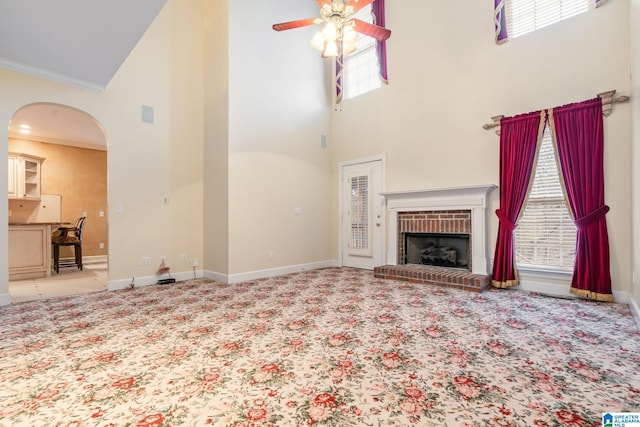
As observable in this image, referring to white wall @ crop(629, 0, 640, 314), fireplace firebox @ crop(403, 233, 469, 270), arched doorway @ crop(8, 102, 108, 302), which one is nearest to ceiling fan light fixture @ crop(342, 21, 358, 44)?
white wall @ crop(629, 0, 640, 314)

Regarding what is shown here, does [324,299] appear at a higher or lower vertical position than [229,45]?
lower

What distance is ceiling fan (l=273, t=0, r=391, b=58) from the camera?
3336mm

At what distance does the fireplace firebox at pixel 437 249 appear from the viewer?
16.3ft

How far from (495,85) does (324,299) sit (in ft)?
12.6

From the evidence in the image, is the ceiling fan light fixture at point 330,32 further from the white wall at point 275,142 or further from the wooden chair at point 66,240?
the wooden chair at point 66,240

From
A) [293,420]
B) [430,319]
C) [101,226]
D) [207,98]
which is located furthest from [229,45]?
[101,226]

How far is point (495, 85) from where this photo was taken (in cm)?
447

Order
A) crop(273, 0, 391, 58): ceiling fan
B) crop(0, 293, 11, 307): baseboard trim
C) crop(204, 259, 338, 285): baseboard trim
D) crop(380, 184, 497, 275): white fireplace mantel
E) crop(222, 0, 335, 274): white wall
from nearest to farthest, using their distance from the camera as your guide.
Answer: crop(273, 0, 391, 58): ceiling fan, crop(0, 293, 11, 307): baseboard trim, crop(380, 184, 497, 275): white fireplace mantel, crop(204, 259, 338, 285): baseboard trim, crop(222, 0, 335, 274): white wall

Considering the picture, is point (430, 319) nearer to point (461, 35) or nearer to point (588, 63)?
point (588, 63)

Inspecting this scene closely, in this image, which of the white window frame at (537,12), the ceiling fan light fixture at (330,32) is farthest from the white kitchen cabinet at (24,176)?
the white window frame at (537,12)

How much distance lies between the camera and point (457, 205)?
4.73m

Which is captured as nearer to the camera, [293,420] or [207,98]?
[293,420]

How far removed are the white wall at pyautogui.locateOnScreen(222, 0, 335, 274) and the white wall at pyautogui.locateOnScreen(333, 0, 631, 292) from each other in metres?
0.86

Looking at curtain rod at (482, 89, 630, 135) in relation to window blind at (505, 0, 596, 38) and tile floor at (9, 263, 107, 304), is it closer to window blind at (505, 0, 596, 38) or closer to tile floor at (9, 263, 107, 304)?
window blind at (505, 0, 596, 38)
